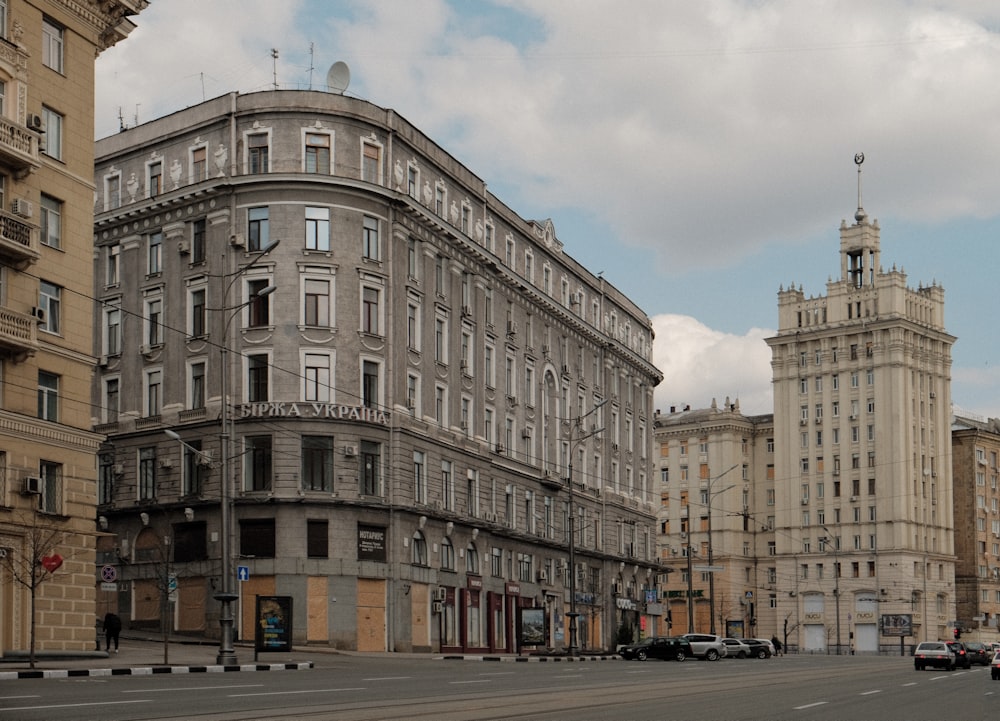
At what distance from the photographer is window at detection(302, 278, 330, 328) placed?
60156 mm

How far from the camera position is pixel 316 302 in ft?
198

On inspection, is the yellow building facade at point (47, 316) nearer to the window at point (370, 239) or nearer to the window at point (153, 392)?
the window at point (370, 239)

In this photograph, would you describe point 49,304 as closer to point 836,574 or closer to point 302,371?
point 302,371

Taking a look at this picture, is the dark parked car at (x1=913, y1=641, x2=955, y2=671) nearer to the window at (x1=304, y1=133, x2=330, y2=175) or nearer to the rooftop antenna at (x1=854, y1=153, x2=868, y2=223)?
the window at (x1=304, y1=133, x2=330, y2=175)

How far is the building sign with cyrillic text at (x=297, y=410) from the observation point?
58.7 meters

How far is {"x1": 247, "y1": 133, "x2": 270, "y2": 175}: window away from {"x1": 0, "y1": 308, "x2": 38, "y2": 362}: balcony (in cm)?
2028

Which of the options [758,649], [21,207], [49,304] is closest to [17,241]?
[21,207]

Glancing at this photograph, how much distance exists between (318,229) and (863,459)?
86230mm

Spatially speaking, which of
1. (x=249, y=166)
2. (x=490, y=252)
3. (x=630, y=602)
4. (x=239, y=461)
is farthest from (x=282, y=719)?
(x=630, y=602)

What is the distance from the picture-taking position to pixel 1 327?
133 feet

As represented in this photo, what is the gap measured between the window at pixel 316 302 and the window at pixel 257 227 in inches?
106

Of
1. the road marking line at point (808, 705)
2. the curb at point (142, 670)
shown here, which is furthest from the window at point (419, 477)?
the road marking line at point (808, 705)

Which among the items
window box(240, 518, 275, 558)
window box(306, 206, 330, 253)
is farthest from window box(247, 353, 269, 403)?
window box(306, 206, 330, 253)

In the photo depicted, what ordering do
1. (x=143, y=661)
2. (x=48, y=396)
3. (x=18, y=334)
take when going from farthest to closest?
(x=48, y=396) → (x=143, y=661) → (x=18, y=334)
